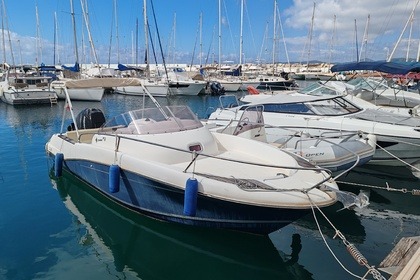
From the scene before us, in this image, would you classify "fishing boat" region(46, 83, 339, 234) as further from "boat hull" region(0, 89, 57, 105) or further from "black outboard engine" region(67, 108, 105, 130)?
"boat hull" region(0, 89, 57, 105)

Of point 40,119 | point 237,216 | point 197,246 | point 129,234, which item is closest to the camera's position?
point 237,216

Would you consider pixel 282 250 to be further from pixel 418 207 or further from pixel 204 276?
pixel 418 207

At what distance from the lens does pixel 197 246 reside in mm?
6250

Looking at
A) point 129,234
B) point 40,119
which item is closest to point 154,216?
point 129,234

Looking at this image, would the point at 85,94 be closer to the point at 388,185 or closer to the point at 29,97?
the point at 29,97

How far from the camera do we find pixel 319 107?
12.1 m

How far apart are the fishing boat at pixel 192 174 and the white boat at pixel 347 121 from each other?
4302mm

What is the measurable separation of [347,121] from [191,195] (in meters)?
7.69

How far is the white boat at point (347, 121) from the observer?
10.5 m

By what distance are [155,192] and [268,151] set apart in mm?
2574

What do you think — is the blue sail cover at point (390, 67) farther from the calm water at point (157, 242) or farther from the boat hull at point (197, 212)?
the boat hull at point (197, 212)

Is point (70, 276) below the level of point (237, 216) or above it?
below

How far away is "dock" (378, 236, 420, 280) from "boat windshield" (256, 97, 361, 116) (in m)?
7.54

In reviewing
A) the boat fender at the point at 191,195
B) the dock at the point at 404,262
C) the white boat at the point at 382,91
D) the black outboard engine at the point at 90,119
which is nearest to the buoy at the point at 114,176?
the boat fender at the point at 191,195
